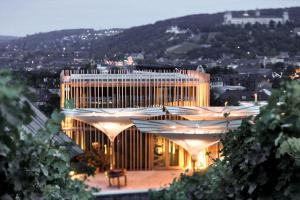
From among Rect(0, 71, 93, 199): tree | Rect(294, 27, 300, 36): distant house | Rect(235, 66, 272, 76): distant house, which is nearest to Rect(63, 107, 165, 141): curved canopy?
Rect(0, 71, 93, 199): tree

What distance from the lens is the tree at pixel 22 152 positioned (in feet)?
4.74

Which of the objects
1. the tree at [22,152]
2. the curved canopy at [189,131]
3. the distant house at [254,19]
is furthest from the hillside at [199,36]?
the tree at [22,152]

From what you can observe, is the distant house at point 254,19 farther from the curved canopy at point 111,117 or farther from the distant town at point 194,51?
the curved canopy at point 111,117

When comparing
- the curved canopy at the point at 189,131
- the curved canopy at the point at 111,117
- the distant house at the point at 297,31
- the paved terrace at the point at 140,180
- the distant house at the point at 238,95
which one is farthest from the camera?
the distant house at the point at 297,31

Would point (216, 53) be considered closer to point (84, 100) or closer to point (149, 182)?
point (84, 100)

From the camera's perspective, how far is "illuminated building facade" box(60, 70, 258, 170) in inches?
468

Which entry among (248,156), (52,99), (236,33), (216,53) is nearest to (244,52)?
(216,53)

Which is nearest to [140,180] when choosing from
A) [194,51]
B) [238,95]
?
[238,95]

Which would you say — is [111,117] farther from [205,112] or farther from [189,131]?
[205,112]

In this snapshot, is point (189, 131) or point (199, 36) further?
point (199, 36)

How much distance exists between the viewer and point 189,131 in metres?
11.0

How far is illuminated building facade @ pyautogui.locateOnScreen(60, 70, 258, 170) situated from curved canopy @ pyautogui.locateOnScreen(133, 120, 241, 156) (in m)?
0.02

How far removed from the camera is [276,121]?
2.35 m

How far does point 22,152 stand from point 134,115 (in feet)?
33.1
